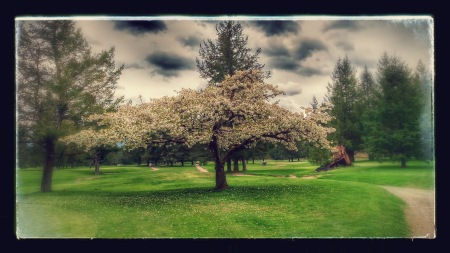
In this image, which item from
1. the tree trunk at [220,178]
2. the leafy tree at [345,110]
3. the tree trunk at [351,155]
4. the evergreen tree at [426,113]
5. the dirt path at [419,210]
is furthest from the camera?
the tree trunk at [220,178]

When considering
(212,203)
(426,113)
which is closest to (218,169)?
(212,203)

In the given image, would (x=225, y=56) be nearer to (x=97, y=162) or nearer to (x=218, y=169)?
(x=218, y=169)

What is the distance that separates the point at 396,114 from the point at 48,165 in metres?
13.1

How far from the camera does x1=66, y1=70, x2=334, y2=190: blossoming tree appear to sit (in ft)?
41.8

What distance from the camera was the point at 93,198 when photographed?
12.7 metres

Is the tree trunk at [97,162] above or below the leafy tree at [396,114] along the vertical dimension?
below

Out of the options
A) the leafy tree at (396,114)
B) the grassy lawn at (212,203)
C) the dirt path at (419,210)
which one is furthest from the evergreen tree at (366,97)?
the dirt path at (419,210)

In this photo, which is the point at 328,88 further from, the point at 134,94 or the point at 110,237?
the point at 110,237

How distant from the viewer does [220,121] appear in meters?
13.4

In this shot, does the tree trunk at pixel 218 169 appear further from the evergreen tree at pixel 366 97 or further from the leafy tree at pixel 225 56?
the evergreen tree at pixel 366 97

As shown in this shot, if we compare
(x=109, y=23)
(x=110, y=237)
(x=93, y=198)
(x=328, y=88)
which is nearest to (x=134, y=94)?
(x=109, y=23)

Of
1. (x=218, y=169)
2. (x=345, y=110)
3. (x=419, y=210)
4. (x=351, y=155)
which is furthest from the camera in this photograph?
(x=218, y=169)

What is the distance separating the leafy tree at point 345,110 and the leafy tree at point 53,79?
8.28m

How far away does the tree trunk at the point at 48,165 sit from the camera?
12438 millimetres
